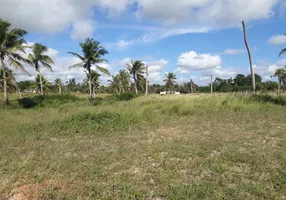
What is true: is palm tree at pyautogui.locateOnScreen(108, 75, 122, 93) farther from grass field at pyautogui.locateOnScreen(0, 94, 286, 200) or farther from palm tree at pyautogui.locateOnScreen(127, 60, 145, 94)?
grass field at pyautogui.locateOnScreen(0, 94, 286, 200)

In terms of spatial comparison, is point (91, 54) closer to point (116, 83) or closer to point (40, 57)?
point (40, 57)

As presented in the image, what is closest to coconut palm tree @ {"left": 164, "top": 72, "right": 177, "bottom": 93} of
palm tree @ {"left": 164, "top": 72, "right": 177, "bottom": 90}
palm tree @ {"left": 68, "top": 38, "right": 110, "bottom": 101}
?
palm tree @ {"left": 164, "top": 72, "right": 177, "bottom": 90}

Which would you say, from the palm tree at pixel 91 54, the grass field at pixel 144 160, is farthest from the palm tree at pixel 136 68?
the grass field at pixel 144 160

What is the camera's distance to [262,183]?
137 inches

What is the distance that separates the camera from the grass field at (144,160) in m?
3.32

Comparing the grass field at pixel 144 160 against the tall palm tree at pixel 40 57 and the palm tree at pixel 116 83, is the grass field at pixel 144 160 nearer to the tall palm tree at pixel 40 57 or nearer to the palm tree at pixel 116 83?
the tall palm tree at pixel 40 57

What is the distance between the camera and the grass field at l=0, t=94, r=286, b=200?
3.32 metres

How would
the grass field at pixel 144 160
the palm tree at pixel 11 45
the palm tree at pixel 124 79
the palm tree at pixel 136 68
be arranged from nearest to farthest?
the grass field at pixel 144 160 → the palm tree at pixel 11 45 → the palm tree at pixel 136 68 → the palm tree at pixel 124 79

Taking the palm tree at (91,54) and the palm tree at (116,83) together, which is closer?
the palm tree at (91,54)

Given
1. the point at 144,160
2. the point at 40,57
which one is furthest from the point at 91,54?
the point at 144,160

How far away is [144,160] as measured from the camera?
A: 459cm

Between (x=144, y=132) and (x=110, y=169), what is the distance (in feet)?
10.5

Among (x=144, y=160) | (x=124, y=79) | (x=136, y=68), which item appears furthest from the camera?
(x=124, y=79)

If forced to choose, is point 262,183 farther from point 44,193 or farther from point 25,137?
point 25,137
